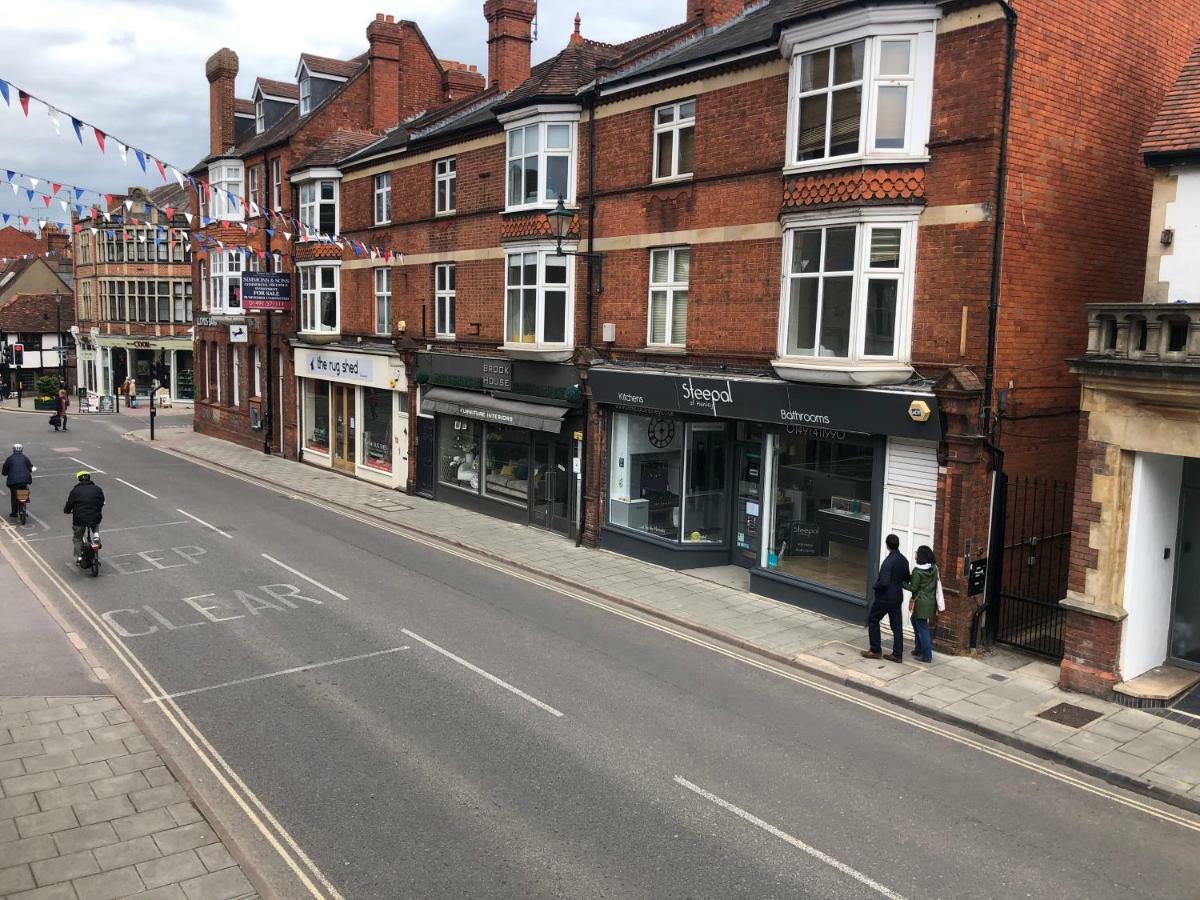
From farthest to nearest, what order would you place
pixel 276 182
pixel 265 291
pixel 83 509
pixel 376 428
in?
pixel 276 182 → pixel 265 291 → pixel 376 428 → pixel 83 509

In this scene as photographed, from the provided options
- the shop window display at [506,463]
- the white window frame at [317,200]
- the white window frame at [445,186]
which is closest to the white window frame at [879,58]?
the shop window display at [506,463]

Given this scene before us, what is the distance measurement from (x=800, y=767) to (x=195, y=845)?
5472 millimetres

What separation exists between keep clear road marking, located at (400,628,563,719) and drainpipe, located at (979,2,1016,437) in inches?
267

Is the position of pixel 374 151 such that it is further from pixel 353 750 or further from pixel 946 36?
pixel 353 750

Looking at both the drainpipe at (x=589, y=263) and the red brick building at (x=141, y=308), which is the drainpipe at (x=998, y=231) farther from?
the red brick building at (x=141, y=308)

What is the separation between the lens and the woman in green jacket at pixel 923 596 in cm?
1198

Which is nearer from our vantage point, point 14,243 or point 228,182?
point 228,182

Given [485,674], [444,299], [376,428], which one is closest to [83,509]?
[485,674]

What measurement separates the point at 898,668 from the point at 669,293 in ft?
26.8

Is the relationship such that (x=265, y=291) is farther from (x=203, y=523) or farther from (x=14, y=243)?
(x=14, y=243)

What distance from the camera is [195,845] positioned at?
7234mm

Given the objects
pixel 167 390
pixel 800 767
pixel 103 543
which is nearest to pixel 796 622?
pixel 800 767

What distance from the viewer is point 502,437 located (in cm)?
2195

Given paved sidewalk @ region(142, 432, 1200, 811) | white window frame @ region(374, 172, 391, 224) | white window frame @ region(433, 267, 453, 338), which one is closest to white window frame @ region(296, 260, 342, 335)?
white window frame @ region(374, 172, 391, 224)
